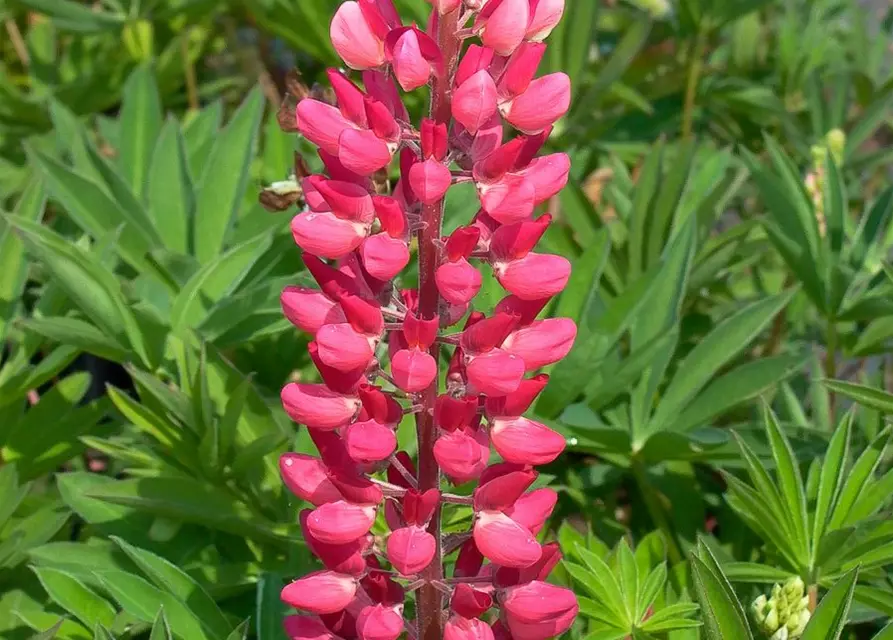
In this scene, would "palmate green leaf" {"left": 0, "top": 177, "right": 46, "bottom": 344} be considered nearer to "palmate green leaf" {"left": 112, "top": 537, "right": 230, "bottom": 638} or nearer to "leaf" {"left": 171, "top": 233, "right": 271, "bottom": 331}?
"leaf" {"left": 171, "top": 233, "right": 271, "bottom": 331}

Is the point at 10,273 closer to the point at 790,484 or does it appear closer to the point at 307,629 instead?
the point at 307,629

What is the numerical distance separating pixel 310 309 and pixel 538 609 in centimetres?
33

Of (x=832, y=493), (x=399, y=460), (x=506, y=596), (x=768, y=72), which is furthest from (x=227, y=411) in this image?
(x=768, y=72)

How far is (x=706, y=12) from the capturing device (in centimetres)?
236

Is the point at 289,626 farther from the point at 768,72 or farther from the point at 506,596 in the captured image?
the point at 768,72

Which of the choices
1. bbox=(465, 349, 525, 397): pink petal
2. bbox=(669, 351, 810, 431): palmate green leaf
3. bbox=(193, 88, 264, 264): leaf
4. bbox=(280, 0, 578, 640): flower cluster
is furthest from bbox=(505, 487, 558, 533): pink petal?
bbox=(193, 88, 264, 264): leaf

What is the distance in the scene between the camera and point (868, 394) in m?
1.24

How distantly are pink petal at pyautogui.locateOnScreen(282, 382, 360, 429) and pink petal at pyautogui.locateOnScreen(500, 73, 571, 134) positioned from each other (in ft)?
0.89

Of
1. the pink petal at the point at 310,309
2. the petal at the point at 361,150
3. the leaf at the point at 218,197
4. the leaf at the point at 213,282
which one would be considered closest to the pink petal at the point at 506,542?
the pink petal at the point at 310,309

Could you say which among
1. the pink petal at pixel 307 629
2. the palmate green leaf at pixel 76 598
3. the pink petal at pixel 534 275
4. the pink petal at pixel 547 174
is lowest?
the palmate green leaf at pixel 76 598

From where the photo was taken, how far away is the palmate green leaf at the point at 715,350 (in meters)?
1.44

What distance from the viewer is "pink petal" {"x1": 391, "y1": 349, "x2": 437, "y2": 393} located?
82cm

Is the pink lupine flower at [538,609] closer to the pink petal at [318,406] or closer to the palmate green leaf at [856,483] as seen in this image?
the pink petal at [318,406]

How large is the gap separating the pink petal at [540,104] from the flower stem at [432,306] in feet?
0.19
